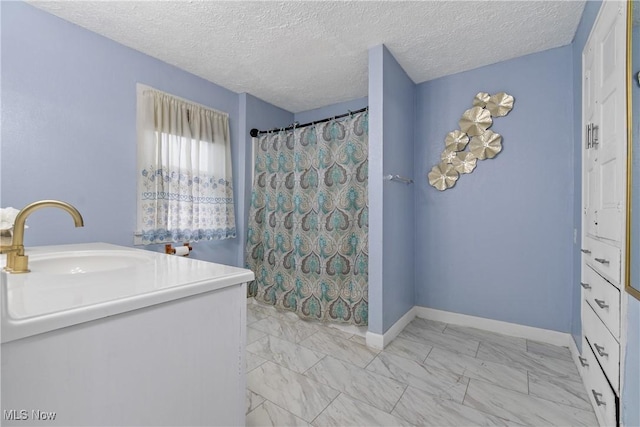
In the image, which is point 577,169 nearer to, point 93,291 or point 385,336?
point 385,336

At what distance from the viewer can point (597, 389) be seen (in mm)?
1258

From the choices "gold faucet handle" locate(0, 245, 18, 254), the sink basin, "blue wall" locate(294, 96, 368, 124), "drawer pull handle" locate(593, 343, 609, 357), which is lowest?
"drawer pull handle" locate(593, 343, 609, 357)

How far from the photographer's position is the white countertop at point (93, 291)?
0.51m

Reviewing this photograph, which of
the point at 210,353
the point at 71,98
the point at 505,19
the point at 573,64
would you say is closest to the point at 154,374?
the point at 210,353

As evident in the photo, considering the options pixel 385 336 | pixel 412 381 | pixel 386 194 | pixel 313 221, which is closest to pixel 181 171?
pixel 313 221

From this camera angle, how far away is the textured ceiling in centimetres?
163

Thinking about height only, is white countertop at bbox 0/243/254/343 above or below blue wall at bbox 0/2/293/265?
below

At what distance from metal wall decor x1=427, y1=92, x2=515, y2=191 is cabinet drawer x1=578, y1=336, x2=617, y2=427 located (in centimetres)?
137

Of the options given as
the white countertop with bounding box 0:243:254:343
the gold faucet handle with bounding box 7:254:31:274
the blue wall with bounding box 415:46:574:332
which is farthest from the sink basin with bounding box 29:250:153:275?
the blue wall with bounding box 415:46:574:332

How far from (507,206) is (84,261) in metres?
2.83

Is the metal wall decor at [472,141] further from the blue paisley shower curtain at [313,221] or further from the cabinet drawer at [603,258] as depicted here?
the cabinet drawer at [603,258]

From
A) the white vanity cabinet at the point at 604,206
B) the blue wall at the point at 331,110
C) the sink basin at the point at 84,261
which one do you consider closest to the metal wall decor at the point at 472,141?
the white vanity cabinet at the point at 604,206

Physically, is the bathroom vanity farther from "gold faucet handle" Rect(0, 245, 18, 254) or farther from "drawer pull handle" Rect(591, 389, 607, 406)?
"drawer pull handle" Rect(591, 389, 607, 406)

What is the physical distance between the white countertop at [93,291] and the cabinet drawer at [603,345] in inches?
56.8
